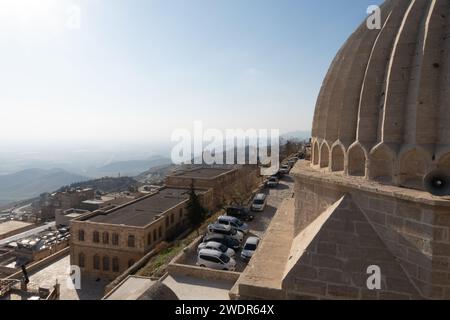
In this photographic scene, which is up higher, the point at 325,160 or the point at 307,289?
the point at 325,160

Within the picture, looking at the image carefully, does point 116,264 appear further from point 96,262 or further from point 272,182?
point 272,182

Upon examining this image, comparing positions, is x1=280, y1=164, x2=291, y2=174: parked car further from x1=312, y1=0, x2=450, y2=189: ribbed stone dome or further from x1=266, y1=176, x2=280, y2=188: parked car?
x1=312, y1=0, x2=450, y2=189: ribbed stone dome

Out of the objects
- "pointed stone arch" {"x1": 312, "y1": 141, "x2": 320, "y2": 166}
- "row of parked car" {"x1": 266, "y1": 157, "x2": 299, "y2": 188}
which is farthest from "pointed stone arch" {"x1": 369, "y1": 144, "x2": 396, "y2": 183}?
"row of parked car" {"x1": 266, "y1": 157, "x2": 299, "y2": 188}

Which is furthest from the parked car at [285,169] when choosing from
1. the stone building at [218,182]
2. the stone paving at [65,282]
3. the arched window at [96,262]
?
the stone paving at [65,282]

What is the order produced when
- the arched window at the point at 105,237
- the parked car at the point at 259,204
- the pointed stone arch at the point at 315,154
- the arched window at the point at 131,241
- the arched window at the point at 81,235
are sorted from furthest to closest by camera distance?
the arched window at the point at 81,235 < the parked car at the point at 259,204 < the arched window at the point at 105,237 < the arched window at the point at 131,241 < the pointed stone arch at the point at 315,154

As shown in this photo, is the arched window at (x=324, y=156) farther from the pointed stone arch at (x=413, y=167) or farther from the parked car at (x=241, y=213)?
the parked car at (x=241, y=213)
